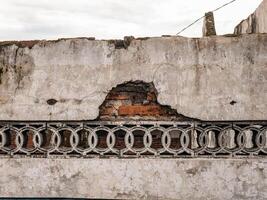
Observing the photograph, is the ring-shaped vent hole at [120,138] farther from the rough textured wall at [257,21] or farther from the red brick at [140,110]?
the rough textured wall at [257,21]

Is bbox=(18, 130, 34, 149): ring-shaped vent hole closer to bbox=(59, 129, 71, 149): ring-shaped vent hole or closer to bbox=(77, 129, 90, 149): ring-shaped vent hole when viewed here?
bbox=(59, 129, 71, 149): ring-shaped vent hole

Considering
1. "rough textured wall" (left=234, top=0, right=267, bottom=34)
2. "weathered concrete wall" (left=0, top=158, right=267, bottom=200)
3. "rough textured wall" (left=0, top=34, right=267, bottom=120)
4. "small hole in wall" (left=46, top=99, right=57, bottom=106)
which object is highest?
"rough textured wall" (left=234, top=0, right=267, bottom=34)

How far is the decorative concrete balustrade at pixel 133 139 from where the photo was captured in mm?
3271

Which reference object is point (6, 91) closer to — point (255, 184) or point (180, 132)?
point (180, 132)

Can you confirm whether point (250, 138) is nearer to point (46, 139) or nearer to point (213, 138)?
point (213, 138)

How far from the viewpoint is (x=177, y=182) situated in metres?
3.26

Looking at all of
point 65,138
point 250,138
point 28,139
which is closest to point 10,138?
point 28,139

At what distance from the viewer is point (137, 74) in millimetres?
3311

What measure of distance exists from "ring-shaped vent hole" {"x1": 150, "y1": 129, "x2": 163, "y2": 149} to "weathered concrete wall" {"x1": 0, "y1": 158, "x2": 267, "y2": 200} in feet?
0.52

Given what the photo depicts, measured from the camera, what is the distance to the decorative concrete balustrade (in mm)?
3271

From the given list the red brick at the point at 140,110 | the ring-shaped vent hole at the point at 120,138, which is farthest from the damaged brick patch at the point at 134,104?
the ring-shaped vent hole at the point at 120,138

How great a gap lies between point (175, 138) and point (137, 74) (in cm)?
60

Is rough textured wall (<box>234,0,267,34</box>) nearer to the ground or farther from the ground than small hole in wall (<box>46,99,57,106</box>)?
farther from the ground

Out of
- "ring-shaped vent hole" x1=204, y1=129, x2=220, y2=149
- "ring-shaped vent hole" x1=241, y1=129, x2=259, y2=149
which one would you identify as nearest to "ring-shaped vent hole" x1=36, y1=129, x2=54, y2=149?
"ring-shaped vent hole" x1=204, y1=129, x2=220, y2=149
